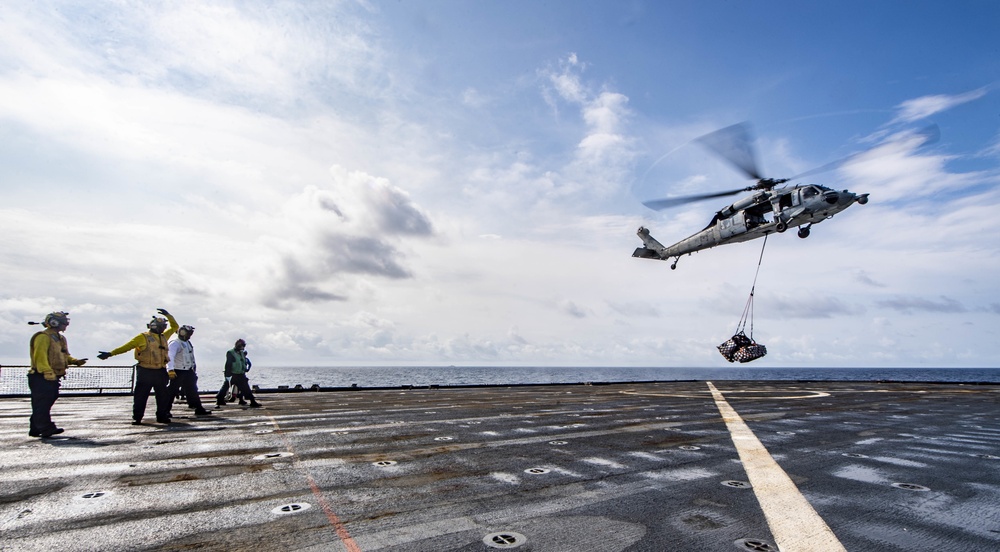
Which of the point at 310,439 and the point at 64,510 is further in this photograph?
the point at 310,439

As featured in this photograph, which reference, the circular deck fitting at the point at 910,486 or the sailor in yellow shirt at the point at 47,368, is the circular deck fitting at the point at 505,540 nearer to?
the circular deck fitting at the point at 910,486

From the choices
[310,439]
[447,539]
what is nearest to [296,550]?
[447,539]

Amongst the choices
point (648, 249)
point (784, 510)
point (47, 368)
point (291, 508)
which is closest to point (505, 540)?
point (291, 508)

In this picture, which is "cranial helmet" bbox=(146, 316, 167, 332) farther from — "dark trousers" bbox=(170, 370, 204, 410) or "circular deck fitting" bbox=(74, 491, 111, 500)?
"circular deck fitting" bbox=(74, 491, 111, 500)

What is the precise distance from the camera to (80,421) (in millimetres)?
12203

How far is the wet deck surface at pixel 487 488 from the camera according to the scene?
4613 mm

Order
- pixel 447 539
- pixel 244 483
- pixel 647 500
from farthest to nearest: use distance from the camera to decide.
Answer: pixel 244 483 → pixel 647 500 → pixel 447 539

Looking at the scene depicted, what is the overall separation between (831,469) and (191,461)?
966 centimetres

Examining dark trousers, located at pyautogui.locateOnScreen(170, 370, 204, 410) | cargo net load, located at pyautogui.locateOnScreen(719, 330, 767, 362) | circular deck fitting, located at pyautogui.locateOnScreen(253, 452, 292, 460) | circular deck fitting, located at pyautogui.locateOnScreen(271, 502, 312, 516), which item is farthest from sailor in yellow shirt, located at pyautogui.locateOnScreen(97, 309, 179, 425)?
cargo net load, located at pyautogui.locateOnScreen(719, 330, 767, 362)

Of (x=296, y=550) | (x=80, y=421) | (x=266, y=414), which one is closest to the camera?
(x=296, y=550)

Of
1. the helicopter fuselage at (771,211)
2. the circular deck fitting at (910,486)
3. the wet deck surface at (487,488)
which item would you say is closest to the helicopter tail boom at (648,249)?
the helicopter fuselage at (771,211)

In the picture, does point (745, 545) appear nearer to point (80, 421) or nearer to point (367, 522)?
point (367, 522)

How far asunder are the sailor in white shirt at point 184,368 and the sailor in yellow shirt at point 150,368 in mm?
1273

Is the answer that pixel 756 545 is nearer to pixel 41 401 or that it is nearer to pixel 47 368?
pixel 41 401
